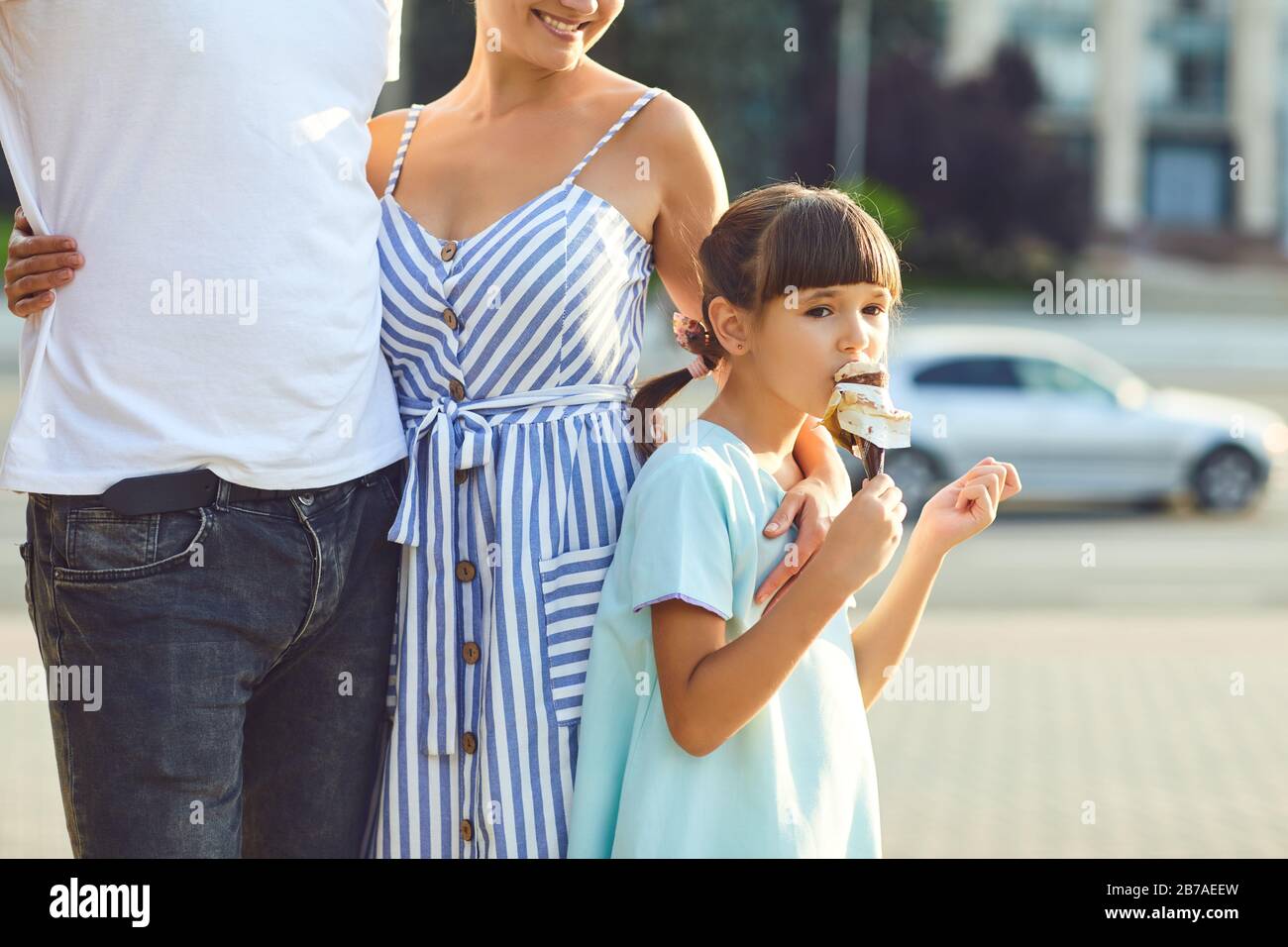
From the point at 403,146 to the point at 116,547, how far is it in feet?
2.60

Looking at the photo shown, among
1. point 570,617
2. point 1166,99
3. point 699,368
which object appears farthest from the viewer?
point 1166,99

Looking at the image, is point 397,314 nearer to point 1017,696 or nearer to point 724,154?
point 1017,696

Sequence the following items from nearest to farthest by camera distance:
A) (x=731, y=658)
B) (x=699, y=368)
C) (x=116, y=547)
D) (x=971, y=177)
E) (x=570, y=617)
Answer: (x=116, y=547)
(x=731, y=658)
(x=570, y=617)
(x=699, y=368)
(x=971, y=177)

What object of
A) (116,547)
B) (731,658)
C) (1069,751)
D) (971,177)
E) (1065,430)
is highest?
(971,177)

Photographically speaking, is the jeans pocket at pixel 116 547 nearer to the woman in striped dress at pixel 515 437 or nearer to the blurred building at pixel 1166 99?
the woman in striped dress at pixel 515 437

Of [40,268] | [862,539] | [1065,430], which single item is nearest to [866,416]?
[862,539]

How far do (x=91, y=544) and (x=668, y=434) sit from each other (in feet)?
2.95

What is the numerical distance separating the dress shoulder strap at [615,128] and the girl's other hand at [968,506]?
2.29ft

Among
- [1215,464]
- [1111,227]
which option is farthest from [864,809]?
[1111,227]

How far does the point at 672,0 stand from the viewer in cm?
3241

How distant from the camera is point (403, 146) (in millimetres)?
2357

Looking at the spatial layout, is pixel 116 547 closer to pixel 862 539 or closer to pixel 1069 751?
pixel 862 539

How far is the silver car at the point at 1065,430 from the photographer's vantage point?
39.5ft

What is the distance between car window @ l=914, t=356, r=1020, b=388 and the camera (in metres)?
12.4
